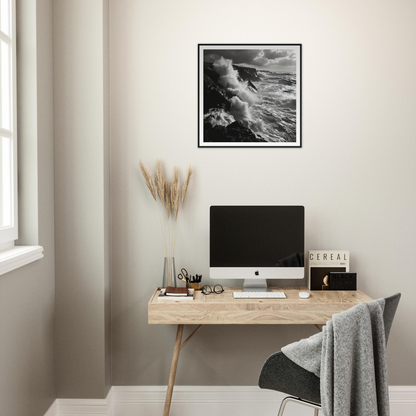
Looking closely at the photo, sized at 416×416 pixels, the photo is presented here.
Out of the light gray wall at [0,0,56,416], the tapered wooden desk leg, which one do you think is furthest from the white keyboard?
the light gray wall at [0,0,56,416]

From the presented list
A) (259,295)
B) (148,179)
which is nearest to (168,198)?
(148,179)

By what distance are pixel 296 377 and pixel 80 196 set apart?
1448mm

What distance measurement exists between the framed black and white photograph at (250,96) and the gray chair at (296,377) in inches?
45.1

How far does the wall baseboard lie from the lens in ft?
7.69

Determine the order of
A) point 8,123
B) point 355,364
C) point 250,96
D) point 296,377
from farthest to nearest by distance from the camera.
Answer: point 250,96 < point 8,123 < point 296,377 < point 355,364

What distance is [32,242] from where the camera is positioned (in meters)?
1.91

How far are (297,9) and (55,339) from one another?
2408 millimetres

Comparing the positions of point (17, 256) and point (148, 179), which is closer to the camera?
point (17, 256)

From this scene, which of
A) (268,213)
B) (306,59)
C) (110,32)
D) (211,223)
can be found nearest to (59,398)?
(211,223)

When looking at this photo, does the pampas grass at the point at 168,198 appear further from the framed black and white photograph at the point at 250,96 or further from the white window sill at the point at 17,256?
the white window sill at the point at 17,256

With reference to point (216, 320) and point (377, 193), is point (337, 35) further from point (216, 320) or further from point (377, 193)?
point (216, 320)

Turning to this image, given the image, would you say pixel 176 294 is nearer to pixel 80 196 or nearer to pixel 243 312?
pixel 243 312

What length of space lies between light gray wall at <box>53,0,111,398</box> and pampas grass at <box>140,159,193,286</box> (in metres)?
0.29

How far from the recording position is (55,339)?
218 centimetres
